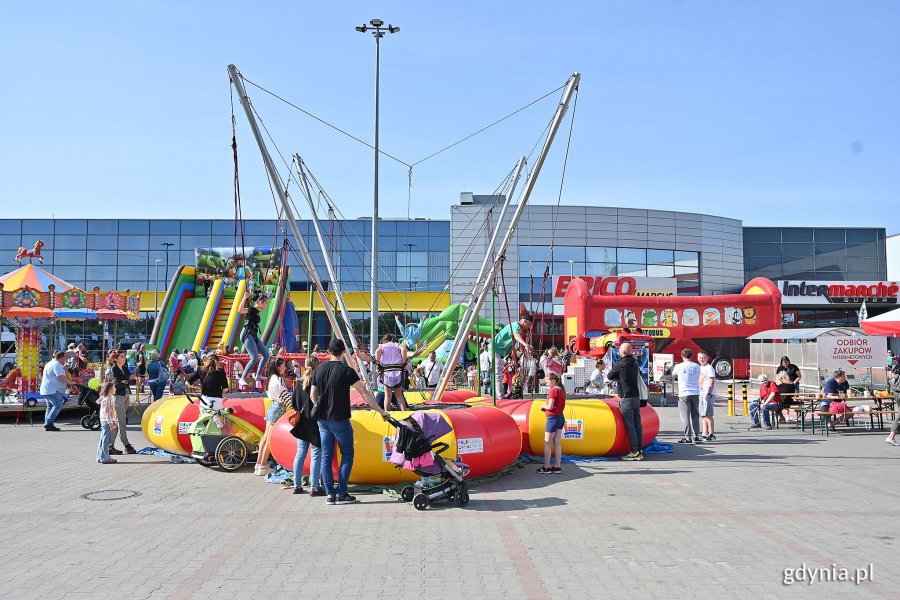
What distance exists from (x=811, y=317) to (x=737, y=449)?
45.0 m

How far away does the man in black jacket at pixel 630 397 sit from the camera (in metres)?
11.5

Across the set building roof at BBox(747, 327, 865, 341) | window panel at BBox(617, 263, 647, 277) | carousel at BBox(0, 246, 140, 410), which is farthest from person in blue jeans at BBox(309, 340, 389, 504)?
window panel at BBox(617, 263, 647, 277)

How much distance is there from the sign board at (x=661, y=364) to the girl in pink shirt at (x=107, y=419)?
65.3ft

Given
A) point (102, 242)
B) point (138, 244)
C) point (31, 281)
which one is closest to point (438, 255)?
point (138, 244)

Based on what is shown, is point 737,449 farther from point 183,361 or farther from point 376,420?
point 183,361

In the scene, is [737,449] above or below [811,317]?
below

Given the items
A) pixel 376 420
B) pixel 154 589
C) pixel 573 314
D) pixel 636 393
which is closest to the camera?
pixel 154 589

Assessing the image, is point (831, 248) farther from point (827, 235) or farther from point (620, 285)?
point (620, 285)

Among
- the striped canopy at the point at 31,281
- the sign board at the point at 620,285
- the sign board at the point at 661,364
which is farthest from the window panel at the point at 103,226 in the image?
the sign board at the point at 661,364

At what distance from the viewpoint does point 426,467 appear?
859 cm

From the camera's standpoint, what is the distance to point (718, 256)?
51688 millimetres

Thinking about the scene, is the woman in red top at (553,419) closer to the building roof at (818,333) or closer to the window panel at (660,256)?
the building roof at (818,333)

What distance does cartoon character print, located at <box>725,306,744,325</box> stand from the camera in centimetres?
3581

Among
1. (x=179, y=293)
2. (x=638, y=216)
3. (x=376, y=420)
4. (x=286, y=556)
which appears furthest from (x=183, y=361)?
(x=638, y=216)
